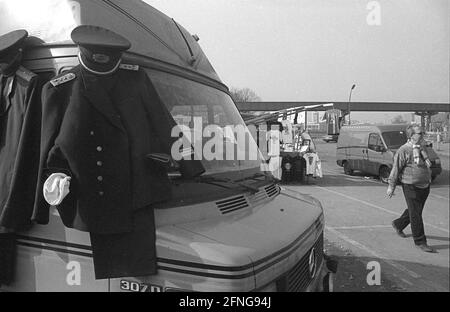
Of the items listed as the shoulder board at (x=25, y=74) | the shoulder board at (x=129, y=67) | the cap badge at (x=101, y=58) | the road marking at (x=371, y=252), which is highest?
the cap badge at (x=101, y=58)

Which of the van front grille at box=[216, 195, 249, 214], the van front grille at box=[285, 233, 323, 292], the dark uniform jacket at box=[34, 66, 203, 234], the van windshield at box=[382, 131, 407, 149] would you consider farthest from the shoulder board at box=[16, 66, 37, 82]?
the van windshield at box=[382, 131, 407, 149]

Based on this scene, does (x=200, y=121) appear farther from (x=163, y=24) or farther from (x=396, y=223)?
(x=396, y=223)

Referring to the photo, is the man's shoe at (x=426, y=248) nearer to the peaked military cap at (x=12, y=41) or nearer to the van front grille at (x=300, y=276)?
the van front grille at (x=300, y=276)

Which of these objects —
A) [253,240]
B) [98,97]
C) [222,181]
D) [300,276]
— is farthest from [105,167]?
[300,276]

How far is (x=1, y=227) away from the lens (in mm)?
2217

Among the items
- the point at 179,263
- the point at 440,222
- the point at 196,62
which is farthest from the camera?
the point at 440,222

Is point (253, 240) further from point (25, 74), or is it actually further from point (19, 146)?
point (25, 74)

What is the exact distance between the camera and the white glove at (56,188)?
2.01 meters

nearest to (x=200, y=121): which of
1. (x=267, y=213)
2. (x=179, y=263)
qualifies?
(x=267, y=213)

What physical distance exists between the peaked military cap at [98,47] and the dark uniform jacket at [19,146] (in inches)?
15.9

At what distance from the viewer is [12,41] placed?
7.88ft

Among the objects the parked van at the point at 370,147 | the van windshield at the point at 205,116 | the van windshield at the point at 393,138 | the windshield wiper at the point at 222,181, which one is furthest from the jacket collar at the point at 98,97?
the van windshield at the point at 393,138

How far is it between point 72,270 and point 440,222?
321 cm

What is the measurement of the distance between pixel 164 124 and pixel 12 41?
110cm
